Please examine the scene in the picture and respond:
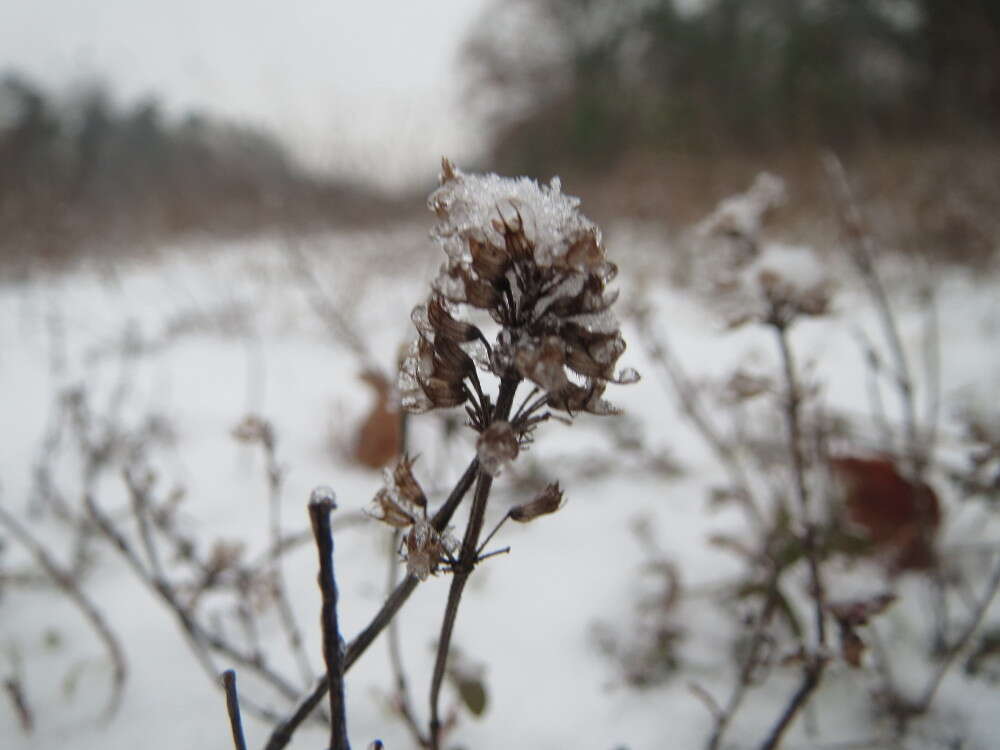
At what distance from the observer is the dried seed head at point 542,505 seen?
0.44m

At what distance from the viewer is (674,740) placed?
3.30 feet

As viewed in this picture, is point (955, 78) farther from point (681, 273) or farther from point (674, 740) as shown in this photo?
point (674, 740)

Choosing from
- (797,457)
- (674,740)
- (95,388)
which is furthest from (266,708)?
(95,388)

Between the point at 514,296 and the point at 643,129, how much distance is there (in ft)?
48.0

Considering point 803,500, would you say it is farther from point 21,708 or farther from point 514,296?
point 21,708

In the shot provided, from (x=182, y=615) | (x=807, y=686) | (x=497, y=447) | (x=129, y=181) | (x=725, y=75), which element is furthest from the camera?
(x=725, y=75)

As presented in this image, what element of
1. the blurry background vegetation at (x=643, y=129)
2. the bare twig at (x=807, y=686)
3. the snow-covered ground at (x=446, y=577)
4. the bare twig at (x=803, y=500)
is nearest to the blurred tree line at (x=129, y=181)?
the blurry background vegetation at (x=643, y=129)

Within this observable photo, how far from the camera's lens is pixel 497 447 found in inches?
15.1

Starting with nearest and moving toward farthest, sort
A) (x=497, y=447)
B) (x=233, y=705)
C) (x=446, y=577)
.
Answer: (x=497, y=447)
(x=233, y=705)
(x=446, y=577)

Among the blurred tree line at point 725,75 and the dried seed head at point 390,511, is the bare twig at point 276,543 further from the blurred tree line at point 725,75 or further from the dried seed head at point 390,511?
the blurred tree line at point 725,75

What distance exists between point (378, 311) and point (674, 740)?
4541 millimetres

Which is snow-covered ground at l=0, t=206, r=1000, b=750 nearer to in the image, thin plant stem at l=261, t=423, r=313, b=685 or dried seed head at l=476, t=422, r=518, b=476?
thin plant stem at l=261, t=423, r=313, b=685

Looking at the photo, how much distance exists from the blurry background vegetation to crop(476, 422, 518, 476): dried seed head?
8.39ft

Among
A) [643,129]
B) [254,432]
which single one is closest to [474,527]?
[254,432]
